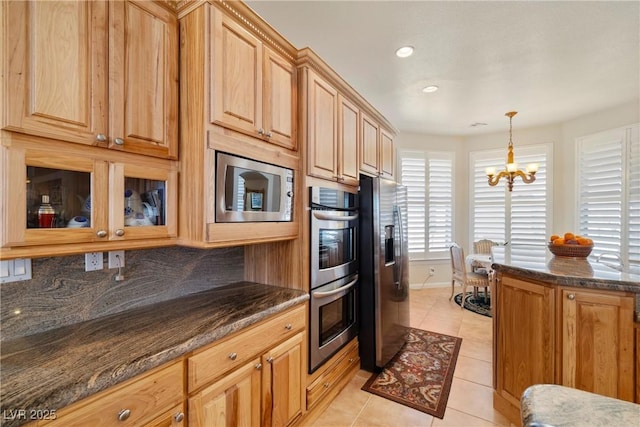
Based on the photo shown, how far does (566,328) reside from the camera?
1.65m

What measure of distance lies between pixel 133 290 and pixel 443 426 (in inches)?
85.7

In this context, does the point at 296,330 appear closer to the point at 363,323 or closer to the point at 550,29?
the point at 363,323

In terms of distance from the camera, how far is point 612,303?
5.06 feet

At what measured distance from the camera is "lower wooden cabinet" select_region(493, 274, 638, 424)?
1.53 metres

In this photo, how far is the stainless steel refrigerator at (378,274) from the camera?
2457mm

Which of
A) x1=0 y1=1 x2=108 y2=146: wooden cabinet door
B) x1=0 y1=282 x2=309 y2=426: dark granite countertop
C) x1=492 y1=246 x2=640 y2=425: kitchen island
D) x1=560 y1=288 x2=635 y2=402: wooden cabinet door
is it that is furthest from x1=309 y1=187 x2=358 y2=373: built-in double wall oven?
x1=560 y1=288 x2=635 y2=402: wooden cabinet door

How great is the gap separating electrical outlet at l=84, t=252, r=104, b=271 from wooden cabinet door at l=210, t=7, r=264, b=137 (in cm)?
91

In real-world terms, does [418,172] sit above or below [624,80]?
below

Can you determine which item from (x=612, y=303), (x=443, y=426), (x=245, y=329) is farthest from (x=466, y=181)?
(x=245, y=329)

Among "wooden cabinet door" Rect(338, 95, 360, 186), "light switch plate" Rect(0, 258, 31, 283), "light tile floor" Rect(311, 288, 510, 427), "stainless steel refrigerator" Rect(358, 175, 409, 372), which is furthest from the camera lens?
"stainless steel refrigerator" Rect(358, 175, 409, 372)

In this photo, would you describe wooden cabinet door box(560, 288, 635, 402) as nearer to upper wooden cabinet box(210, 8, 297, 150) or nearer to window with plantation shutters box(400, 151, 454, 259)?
upper wooden cabinet box(210, 8, 297, 150)

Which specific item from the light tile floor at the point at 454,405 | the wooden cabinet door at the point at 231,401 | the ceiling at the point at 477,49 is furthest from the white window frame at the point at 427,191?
the wooden cabinet door at the point at 231,401

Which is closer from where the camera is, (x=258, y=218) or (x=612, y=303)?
(x=612, y=303)

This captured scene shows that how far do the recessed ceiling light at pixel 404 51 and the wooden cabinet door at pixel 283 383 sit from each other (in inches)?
99.2
